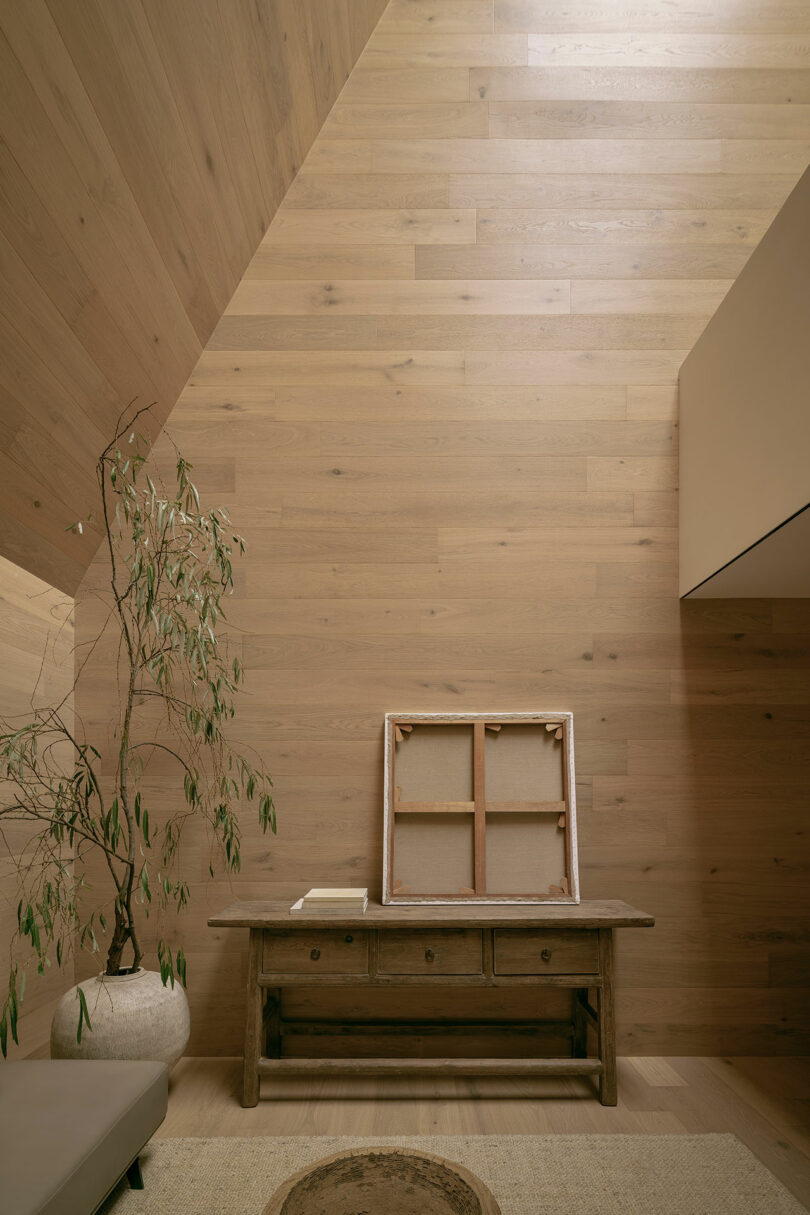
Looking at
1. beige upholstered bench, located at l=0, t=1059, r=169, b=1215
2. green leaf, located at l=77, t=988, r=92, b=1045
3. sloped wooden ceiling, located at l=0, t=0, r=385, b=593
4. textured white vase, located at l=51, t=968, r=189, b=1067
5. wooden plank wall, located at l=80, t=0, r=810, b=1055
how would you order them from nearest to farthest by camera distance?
beige upholstered bench, located at l=0, t=1059, r=169, b=1215 → sloped wooden ceiling, located at l=0, t=0, r=385, b=593 → green leaf, located at l=77, t=988, r=92, b=1045 → textured white vase, located at l=51, t=968, r=189, b=1067 → wooden plank wall, located at l=80, t=0, r=810, b=1055

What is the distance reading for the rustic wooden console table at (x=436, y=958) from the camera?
2.92 meters

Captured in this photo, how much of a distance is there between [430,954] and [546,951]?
0.39 metres

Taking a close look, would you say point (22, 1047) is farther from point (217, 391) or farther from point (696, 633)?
point (696, 633)

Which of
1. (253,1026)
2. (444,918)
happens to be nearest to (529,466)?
(444,918)

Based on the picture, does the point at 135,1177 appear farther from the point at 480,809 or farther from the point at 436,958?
the point at 480,809

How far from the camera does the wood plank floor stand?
8.89ft

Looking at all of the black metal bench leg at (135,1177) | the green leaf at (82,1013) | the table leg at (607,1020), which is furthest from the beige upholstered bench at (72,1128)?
the table leg at (607,1020)

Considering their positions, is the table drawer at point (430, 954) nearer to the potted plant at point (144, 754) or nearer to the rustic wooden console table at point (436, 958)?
the rustic wooden console table at point (436, 958)

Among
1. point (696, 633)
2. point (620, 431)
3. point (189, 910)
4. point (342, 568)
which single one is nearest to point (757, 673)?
point (696, 633)

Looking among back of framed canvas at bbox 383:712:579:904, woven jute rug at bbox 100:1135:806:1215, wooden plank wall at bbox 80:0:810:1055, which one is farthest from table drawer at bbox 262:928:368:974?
woven jute rug at bbox 100:1135:806:1215

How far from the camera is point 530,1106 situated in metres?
2.91

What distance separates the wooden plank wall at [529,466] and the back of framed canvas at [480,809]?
4.1 inches

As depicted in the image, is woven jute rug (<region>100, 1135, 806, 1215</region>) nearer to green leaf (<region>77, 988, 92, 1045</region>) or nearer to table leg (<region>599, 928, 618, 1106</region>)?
table leg (<region>599, 928, 618, 1106</region>)

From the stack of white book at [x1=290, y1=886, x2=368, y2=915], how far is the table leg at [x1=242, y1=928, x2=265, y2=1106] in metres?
0.18
